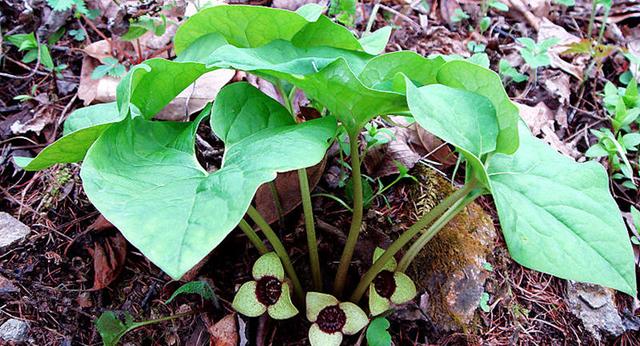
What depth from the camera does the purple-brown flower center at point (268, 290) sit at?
52.1 inches

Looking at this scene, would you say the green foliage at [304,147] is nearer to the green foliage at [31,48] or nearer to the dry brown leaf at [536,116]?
the dry brown leaf at [536,116]

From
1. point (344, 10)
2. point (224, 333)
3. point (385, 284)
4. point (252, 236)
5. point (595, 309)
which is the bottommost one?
point (595, 309)

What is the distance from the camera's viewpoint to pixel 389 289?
4.43 feet

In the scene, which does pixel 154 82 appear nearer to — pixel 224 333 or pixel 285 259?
pixel 285 259

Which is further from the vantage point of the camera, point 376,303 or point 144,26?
point 144,26

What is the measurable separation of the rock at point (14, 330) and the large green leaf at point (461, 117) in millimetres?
1220

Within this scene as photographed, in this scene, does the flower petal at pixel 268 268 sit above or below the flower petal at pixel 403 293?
above

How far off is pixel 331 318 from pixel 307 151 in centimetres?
54

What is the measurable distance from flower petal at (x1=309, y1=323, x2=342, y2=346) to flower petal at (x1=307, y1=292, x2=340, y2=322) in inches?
1.5

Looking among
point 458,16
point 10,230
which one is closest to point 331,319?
point 10,230

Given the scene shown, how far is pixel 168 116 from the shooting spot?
1.71m

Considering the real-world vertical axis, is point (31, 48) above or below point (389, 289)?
above

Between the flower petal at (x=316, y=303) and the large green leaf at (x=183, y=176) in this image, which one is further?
the flower petal at (x=316, y=303)

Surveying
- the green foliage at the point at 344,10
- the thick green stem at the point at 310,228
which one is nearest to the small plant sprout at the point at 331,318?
the thick green stem at the point at 310,228
